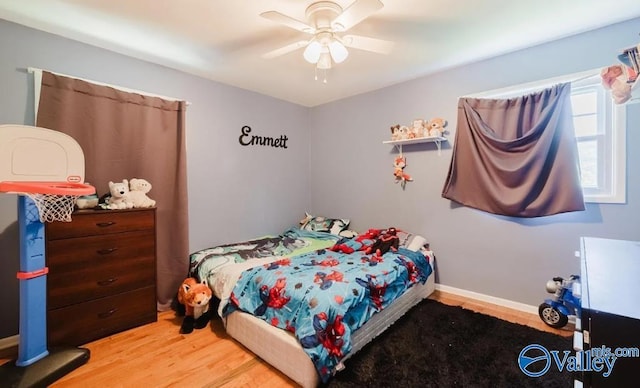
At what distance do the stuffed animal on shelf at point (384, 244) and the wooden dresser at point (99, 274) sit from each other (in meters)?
2.02

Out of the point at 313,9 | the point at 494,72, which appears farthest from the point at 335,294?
the point at 494,72

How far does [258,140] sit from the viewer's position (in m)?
3.54

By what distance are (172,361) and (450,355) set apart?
1.93 m

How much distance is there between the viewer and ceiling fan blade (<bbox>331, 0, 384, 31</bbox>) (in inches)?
57.4

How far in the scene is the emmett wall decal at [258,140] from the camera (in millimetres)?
3375

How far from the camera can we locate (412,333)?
213 centimetres

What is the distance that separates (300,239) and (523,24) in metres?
2.88

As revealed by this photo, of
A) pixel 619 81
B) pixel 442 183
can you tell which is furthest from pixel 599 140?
pixel 442 183

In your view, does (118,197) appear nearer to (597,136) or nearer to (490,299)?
(490,299)

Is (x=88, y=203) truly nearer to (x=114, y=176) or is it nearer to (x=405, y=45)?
(x=114, y=176)

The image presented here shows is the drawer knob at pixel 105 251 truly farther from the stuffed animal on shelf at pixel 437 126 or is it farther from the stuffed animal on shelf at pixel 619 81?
the stuffed animal on shelf at pixel 619 81

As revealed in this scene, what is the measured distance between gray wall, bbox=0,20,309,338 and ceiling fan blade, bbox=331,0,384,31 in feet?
6.20

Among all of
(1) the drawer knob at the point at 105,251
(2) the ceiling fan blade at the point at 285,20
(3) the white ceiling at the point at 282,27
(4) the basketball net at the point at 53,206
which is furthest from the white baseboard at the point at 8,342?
(2) the ceiling fan blade at the point at 285,20

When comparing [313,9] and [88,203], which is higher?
[313,9]
